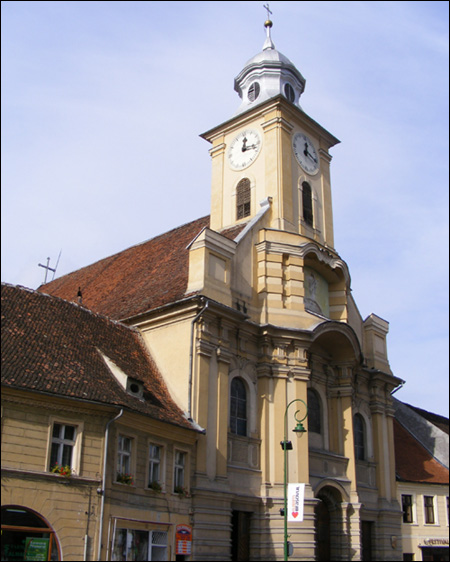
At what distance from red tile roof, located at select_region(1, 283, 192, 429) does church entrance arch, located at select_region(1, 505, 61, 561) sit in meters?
3.23

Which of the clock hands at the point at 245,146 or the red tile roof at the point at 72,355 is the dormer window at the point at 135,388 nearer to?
the red tile roof at the point at 72,355

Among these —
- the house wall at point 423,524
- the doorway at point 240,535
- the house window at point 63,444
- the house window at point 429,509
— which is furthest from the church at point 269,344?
the house window at point 63,444

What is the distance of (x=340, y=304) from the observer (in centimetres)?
3148

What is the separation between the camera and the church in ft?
80.7

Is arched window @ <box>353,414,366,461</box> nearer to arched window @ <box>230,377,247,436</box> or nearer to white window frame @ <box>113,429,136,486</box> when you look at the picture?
arched window @ <box>230,377,247,436</box>

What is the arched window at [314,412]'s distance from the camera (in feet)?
94.1

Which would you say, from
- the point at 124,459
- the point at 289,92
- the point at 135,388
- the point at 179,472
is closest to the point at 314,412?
the point at 179,472

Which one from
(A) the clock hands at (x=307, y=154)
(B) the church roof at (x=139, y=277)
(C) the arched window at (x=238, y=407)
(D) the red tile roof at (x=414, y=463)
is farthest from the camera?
(D) the red tile roof at (x=414, y=463)

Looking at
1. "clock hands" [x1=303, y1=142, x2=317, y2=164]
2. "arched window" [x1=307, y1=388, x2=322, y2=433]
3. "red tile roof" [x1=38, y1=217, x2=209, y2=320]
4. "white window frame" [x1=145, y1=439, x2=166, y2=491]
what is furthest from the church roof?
"arched window" [x1=307, y1=388, x2=322, y2=433]

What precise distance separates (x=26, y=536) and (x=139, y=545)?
13.1ft

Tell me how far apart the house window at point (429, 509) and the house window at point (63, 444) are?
22.1 meters

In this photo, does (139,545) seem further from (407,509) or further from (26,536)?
(407,509)

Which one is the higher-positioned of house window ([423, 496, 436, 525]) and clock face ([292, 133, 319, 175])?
clock face ([292, 133, 319, 175])

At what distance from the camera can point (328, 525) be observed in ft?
92.7
